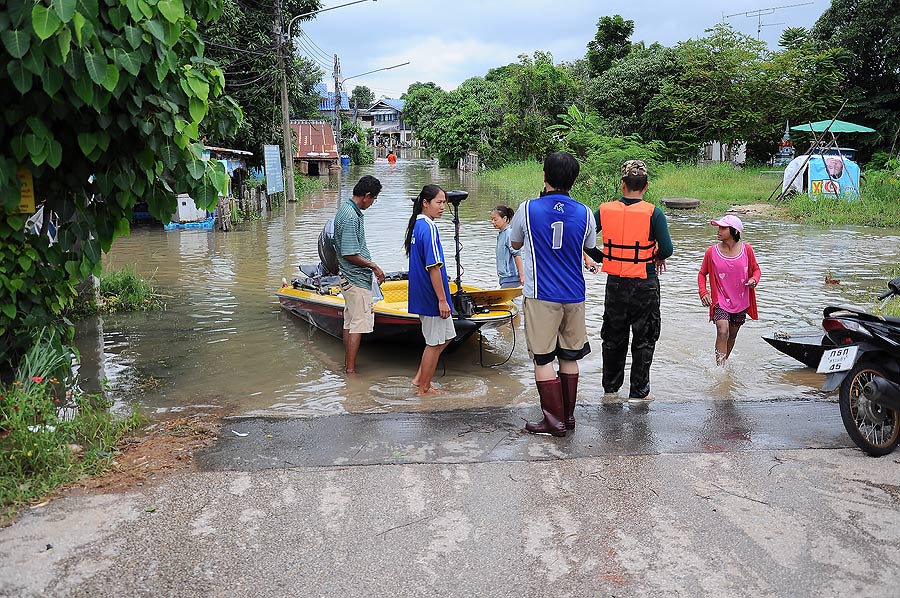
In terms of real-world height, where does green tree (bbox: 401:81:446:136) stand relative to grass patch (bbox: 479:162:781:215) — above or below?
above

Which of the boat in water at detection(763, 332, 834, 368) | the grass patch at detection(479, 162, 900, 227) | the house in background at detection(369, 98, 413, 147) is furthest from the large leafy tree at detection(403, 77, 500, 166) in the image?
the house in background at detection(369, 98, 413, 147)

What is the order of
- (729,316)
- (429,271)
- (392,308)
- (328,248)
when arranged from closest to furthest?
1. (429,271)
2. (729,316)
3. (328,248)
4. (392,308)

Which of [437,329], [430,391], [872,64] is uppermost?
[872,64]

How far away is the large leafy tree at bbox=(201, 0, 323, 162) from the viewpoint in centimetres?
2447

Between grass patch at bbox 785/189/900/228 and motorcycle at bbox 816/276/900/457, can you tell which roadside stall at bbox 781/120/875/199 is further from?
motorcycle at bbox 816/276/900/457

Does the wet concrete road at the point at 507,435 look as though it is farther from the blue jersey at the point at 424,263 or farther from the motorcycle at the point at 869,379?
the blue jersey at the point at 424,263

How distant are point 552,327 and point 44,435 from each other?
3281 millimetres

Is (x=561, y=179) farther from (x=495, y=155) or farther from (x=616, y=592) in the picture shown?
(x=495, y=155)

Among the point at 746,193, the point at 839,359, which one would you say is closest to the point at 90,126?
the point at 839,359

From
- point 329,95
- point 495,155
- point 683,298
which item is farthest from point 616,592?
point 329,95

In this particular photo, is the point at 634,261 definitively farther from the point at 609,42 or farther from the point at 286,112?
the point at 609,42

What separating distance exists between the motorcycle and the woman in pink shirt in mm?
1728

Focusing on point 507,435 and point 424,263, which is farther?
point 424,263

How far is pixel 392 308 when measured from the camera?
820 cm
